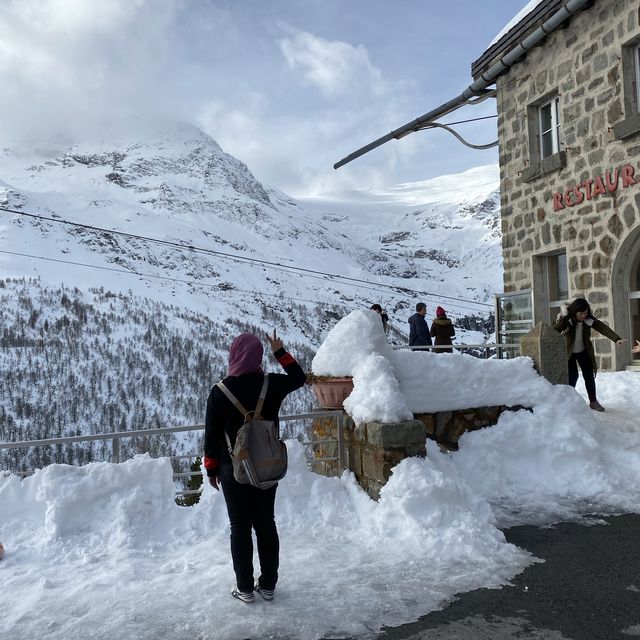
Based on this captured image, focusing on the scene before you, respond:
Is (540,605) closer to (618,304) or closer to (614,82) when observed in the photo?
(618,304)

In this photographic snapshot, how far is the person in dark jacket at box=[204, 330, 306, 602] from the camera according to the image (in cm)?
367

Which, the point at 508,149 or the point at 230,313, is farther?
the point at 230,313

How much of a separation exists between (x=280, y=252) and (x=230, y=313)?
59173mm

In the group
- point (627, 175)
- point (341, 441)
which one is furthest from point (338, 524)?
point (627, 175)

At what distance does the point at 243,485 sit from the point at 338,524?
1.62 meters

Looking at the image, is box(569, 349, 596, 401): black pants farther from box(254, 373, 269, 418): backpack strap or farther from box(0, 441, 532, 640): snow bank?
box(254, 373, 269, 418): backpack strap

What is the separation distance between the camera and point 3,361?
182 feet

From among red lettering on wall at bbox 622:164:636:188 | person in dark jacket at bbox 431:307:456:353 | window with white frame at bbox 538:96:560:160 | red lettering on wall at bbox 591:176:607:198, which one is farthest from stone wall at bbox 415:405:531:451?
window with white frame at bbox 538:96:560:160

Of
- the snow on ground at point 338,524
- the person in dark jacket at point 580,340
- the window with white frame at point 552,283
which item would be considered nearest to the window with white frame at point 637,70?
the window with white frame at point 552,283

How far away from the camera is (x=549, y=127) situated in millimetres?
11188

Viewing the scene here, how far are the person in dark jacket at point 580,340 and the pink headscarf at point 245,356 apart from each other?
5094mm

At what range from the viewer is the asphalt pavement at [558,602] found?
3213 mm

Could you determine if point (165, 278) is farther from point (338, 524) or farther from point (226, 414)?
point (226, 414)

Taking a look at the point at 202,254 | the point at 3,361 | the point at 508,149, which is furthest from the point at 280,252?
the point at 508,149
